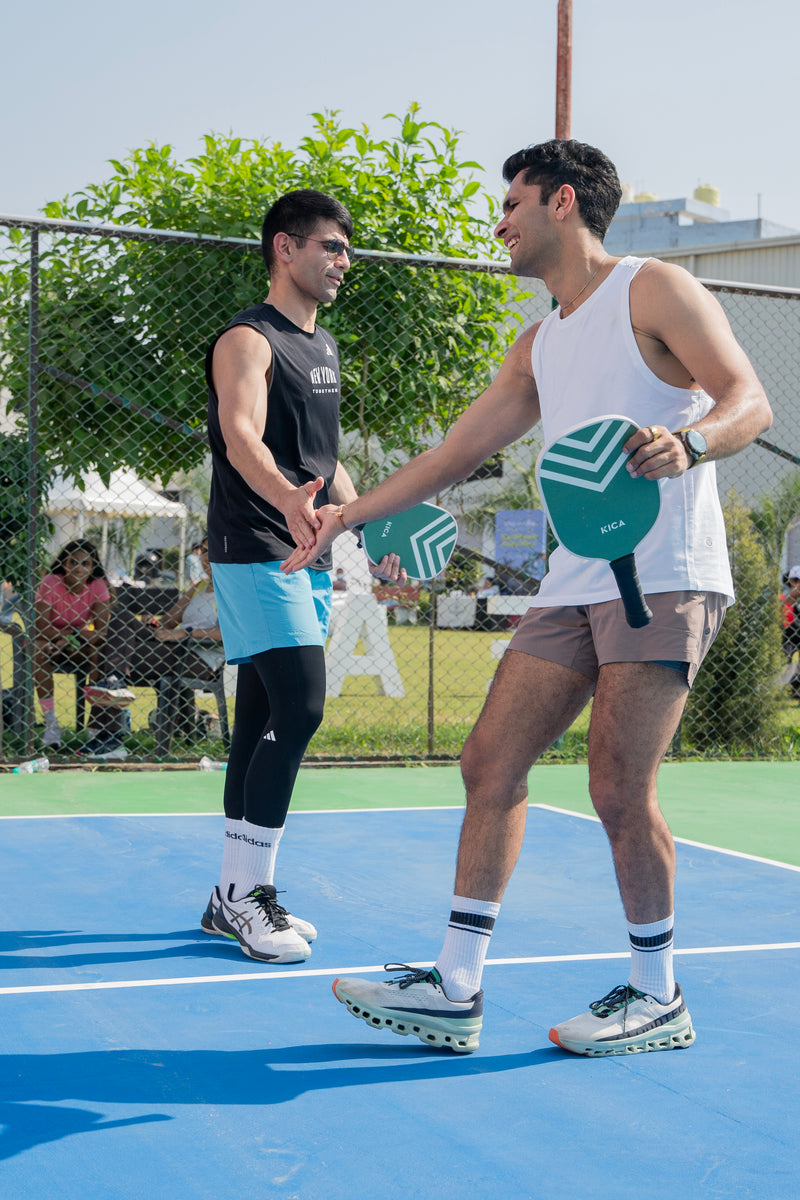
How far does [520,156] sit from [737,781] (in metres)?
4.96

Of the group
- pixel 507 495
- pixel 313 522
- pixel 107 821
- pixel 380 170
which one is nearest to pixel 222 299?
pixel 380 170

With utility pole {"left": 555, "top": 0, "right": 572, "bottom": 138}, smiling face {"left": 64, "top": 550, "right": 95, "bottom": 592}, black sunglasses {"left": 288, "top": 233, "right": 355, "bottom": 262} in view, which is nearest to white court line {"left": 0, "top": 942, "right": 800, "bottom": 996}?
black sunglasses {"left": 288, "top": 233, "right": 355, "bottom": 262}

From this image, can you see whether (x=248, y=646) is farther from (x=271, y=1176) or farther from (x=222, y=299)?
(x=222, y=299)

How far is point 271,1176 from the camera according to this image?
86.0 inches

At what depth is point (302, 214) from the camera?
386cm

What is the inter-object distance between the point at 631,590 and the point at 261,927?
1568 millimetres

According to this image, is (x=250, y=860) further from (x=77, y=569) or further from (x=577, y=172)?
(x=77, y=569)

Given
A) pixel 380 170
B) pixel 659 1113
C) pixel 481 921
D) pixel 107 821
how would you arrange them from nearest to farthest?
pixel 659 1113 → pixel 481 921 → pixel 107 821 → pixel 380 170

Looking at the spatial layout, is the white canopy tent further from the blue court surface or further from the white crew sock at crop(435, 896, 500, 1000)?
the white crew sock at crop(435, 896, 500, 1000)

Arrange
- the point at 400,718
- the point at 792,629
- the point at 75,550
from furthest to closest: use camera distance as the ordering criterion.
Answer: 1. the point at 792,629
2. the point at 400,718
3. the point at 75,550

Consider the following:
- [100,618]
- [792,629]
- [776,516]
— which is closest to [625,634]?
[100,618]

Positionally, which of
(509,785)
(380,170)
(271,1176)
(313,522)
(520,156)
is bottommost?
(271,1176)

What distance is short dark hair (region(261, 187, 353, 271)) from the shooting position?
385 centimetres

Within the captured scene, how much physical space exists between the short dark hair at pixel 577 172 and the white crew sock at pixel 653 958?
159 centimetres
